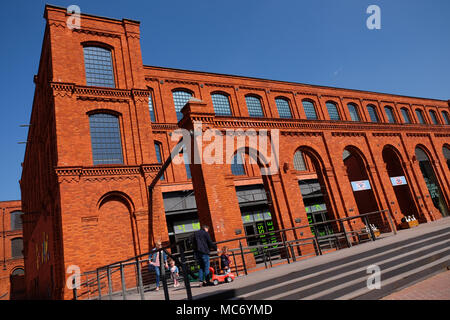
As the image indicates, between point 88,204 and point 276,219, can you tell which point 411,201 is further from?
point 88,204

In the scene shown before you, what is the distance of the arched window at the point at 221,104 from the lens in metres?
23.1

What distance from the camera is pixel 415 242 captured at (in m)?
8.91

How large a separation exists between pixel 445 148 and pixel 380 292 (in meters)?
26.0

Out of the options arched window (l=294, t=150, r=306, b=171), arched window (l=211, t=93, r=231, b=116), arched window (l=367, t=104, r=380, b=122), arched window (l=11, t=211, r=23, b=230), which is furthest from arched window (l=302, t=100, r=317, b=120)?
arched window (l=11, t=211, r=23, b=230)

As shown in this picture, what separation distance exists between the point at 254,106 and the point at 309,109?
206 inches

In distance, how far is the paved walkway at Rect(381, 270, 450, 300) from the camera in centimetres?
546

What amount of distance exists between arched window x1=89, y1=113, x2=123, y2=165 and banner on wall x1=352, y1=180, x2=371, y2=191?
13552 millimetres

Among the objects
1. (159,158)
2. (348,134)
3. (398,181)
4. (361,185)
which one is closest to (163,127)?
(159,158)

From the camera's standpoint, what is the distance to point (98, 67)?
15.5 meters

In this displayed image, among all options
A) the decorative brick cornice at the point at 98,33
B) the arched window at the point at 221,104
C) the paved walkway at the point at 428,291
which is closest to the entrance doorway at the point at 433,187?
the arched window at the point at 221,104

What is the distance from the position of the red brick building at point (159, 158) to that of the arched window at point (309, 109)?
0.63 meters
